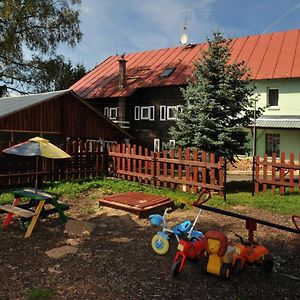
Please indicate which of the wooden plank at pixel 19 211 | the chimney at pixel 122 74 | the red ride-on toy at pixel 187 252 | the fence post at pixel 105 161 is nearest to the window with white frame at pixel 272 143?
the chimney at pixel 122 74

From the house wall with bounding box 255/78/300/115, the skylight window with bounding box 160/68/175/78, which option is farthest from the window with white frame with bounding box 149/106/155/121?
the house wall with bounding box 255/78/300/115

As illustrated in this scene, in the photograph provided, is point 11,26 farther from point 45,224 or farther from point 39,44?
point 45,224

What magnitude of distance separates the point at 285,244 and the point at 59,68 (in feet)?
88.9

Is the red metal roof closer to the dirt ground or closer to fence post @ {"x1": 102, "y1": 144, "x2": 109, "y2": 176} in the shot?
fence post @ {"x1": 102, "y1": 144, "x2": 109, "y2": 176}

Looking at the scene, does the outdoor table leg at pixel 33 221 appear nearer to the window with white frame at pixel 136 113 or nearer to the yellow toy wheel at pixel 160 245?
the yellow toy wheel at pixel 160 245

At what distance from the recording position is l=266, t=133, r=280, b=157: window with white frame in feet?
82.4

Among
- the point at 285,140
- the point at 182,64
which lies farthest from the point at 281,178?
the point at 182,64

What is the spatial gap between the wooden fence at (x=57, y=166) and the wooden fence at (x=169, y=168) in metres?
0.60

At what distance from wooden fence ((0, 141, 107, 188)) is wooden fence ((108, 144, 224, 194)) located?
605 mm

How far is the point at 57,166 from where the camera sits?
1382 centimetres

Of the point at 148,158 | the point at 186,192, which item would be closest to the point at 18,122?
the point at 148,158

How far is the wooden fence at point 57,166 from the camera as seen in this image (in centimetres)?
1216

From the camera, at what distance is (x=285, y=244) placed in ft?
22.0

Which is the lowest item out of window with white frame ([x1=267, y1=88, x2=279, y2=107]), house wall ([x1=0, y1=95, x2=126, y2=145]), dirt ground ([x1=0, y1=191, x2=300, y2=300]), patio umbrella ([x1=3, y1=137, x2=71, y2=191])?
dirt ground ([x1=0, y1=191, x2=300, y2=300])
